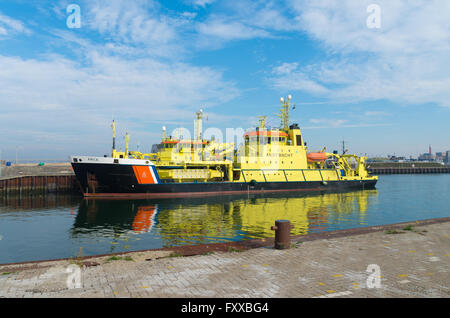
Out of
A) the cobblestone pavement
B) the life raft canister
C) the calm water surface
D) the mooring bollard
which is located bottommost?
the calm water surface

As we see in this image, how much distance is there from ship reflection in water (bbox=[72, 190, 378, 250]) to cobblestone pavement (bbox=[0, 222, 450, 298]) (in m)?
5.97

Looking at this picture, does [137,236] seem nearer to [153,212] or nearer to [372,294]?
[153,212]

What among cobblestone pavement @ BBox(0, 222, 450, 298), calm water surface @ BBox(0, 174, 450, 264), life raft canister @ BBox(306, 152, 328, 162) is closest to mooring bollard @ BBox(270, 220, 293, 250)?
cobblestone pavement @ BBox(0, 222, 450, 298)

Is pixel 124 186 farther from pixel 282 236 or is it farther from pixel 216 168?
pixel 282 236

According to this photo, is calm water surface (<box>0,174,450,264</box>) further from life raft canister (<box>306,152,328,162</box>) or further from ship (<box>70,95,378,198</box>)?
life raft canister (<box>306,152,328,162</box>)

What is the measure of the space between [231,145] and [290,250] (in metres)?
27.7

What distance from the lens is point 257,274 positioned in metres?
6.38

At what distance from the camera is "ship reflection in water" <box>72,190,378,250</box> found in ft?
49.0

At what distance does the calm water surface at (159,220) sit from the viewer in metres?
13.4

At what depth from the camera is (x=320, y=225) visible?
57.9 feet

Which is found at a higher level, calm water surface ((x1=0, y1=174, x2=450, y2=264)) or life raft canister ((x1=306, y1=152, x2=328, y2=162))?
life raft canister ((x1=306, y1=152, x2=328, y2=162))

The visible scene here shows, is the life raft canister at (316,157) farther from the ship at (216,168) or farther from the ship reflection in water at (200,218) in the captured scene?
the ship reflection in water at (200,218)

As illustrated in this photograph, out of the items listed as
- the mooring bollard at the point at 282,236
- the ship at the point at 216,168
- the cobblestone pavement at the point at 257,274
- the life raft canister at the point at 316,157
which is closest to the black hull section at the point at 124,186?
the ship at the point at 216,168

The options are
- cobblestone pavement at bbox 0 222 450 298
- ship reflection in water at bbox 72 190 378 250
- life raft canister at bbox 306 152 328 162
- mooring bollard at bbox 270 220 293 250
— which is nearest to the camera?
Result: cobblestone pavement at bbox 0 222 450 298
